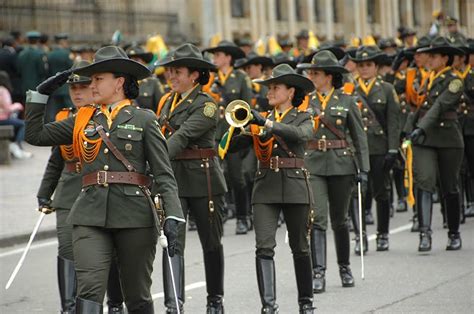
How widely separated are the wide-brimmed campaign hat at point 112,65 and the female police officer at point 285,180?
72.1 inches

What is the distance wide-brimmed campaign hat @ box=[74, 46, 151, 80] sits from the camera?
8102 millimetres

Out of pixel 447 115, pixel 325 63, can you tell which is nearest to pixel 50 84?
pixel 325 63

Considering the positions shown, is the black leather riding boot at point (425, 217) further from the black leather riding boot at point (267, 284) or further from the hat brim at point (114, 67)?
the hat brim at point (114, 67)

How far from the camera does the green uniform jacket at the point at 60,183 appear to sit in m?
9.98

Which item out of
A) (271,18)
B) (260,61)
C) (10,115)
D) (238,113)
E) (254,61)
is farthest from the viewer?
(271,18)

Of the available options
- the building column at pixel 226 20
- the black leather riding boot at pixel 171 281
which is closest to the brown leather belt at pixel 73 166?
the black leather riding boot at pixel 171 281

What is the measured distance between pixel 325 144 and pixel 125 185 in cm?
407

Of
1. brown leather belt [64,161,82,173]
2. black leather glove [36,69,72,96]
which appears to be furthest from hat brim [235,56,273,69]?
black leather glove [36,69,72,96]

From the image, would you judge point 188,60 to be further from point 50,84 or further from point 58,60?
point 58,60

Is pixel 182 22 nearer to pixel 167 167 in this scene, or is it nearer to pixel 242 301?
pixel 242 301

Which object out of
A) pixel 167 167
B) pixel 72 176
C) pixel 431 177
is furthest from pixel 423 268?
pixel 167 167

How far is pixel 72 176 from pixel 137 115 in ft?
6.67

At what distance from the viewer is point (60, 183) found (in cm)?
1013

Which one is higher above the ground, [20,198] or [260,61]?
[260,61]
